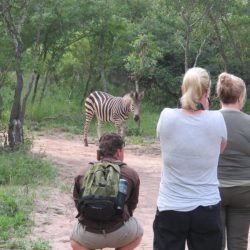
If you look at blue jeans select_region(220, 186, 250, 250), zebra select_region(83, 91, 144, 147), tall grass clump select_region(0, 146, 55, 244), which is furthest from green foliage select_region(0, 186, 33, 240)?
zebra select_region(83, 91, 144, 147)

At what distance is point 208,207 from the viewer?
3.73 m

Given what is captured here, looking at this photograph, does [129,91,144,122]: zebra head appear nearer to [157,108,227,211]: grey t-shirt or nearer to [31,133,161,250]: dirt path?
[31,133,161,250]: dirt path

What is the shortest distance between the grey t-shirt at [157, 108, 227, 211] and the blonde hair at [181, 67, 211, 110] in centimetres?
7

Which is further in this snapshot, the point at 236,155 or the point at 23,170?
the point at 23,170

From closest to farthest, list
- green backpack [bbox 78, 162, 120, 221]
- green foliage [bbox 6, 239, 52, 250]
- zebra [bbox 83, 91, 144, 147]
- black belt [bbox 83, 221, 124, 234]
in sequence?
green backpack [bbox 78, 162, 120, 221] → black belt [bbox 83, 221, 124, 234] → green foliage [bbox 6, 239, 52, 250] → zebra [bbox 83, 91, 144, 147]

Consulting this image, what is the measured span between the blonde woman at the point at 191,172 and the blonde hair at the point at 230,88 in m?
0.44

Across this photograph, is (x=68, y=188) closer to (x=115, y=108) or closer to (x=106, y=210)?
(x=106, y=210)

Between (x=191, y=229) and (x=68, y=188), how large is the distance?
5207mm

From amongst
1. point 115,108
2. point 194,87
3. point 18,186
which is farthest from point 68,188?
point 115,108

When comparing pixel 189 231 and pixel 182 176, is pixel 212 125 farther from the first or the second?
pixel 189 231

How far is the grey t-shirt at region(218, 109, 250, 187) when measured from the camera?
420 centimetres

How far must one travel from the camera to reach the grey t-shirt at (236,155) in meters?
4.20

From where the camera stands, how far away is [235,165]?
4.23 metres

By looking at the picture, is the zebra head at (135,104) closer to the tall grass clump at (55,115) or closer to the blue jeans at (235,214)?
the tall grass clump at (55,115)
